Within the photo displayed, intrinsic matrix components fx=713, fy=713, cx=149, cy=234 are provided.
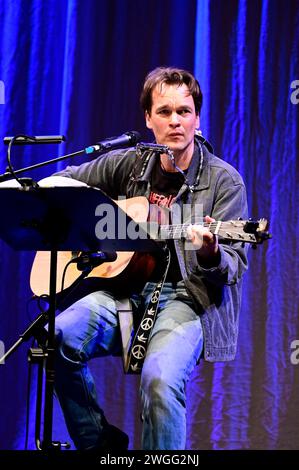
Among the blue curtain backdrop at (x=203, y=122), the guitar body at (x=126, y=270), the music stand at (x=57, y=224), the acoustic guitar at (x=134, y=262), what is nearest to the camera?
the music stand at (x=57, y=224)

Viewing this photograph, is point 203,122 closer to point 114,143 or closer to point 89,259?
point 114,143

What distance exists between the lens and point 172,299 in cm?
293

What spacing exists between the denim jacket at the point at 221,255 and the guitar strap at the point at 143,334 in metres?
0.12

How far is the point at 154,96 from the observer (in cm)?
317

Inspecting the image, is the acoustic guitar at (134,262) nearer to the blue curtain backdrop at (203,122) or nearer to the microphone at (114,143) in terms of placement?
the microphone at (114,143)

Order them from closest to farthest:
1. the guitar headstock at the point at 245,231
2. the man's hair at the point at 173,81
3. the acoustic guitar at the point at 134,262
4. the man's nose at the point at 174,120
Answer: the guitar headstock at the point at 245,231 < the acoustic guitar at the point at 134,262 < the man's nose at the point at 174,120 < the man's hair at the point at 173,81

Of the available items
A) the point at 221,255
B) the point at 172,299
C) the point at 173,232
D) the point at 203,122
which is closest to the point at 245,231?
the point at 221,255

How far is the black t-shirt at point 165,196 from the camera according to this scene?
9.72 feet

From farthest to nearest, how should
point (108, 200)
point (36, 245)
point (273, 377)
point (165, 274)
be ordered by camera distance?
point (273, 377)
point (165, 274)
point (36, 245)
point (108, 200)

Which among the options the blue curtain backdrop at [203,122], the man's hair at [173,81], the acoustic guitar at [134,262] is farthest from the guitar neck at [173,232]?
the blue curtain backdrop at [203,122]

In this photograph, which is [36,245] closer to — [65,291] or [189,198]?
[65,291]

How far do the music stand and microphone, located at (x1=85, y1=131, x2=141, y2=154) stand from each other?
1.03ft

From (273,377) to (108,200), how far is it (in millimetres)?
1965
